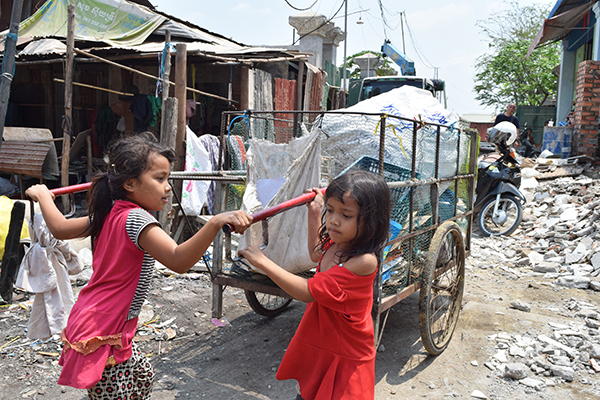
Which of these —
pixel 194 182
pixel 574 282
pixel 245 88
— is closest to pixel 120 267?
pixel 194 182

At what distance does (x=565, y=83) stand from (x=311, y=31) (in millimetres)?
8015

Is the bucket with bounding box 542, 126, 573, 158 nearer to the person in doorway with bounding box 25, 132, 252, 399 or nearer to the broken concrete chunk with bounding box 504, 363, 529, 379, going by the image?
the broken concrete chunk with bounding box 504, 363, 529, 379

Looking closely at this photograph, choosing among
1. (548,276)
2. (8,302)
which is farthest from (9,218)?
(548,276)

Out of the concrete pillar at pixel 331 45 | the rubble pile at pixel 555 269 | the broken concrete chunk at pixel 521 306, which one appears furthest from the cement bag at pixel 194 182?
the concrete pillar at pixel 331 45

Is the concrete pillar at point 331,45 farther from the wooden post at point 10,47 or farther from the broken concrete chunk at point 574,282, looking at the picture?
the wooden post at point 10,47

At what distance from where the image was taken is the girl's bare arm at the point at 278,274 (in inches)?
59.5

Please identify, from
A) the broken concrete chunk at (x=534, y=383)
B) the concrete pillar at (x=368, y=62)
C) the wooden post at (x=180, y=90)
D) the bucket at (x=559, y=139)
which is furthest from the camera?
the concrete pillar at (x=368, y=62)

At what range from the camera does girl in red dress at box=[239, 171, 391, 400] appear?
166 cm

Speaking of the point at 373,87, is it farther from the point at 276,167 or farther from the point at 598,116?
the point at 276,167

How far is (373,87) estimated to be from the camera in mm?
10891

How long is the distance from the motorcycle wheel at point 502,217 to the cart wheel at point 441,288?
3.25 meters

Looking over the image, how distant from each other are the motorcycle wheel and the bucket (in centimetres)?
387

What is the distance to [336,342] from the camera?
1785 mm

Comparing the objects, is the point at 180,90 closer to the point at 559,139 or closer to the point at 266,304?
the point at 266,304
